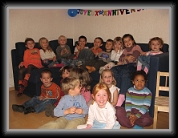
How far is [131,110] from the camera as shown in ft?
8.46

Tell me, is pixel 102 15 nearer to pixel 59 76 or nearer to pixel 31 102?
pixel 59 76

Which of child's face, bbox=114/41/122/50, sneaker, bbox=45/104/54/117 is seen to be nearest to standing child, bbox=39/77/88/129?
sneaker, bbox=45/104/54/117

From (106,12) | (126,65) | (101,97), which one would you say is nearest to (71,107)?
(101,97)

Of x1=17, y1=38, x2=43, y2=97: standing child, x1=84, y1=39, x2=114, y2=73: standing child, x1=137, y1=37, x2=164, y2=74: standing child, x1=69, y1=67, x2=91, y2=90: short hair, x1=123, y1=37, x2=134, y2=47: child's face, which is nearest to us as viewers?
x1=69, y1=67, x2=91, y2=90: short hair

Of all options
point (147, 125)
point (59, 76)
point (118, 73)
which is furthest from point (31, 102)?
point (147, 125)

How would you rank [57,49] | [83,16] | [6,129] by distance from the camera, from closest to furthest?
1. [6,129]
2. [57,49]
3. [83,16]

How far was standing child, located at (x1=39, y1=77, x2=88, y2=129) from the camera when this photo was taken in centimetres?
217

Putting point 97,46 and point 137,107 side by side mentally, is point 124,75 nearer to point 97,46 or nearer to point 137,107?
point 137,107

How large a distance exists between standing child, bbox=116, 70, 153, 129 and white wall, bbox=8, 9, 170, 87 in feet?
3.87

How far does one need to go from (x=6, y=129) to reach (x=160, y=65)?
1784 millimetres

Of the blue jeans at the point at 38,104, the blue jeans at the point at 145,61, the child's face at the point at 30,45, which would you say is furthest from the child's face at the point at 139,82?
the child's face at the point at 30,45

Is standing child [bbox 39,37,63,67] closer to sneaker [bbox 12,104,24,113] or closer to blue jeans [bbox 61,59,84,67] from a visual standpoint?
blue jeans [bbox 61,59,84,67]

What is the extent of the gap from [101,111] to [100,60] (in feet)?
5.71

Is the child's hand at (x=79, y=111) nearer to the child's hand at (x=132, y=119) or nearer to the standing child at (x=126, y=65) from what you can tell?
the child's hand at (x=132, y=119)
